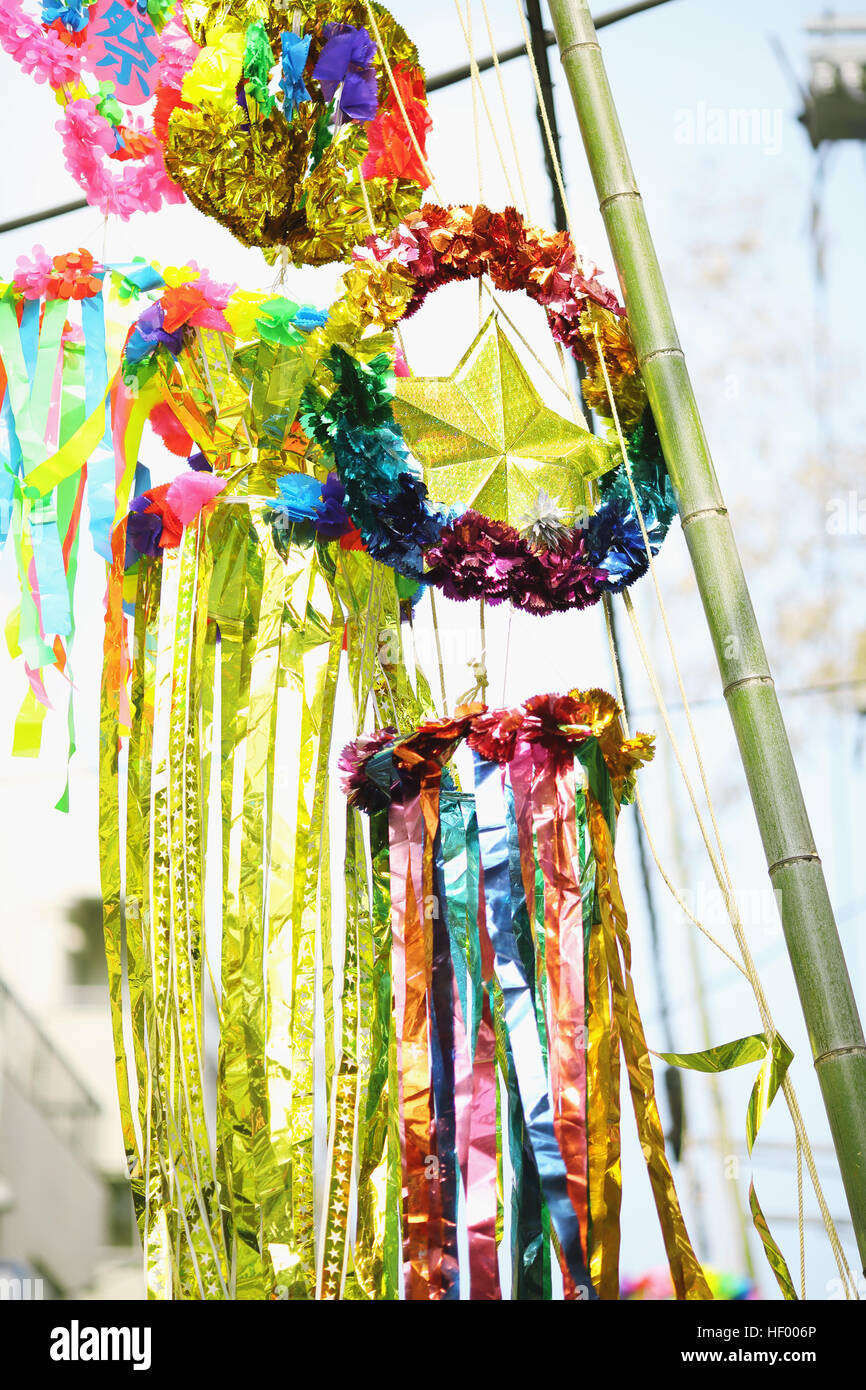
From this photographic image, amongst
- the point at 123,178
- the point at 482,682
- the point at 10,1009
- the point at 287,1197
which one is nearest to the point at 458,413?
the point at 482,682

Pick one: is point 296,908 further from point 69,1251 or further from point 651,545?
point 69,1251

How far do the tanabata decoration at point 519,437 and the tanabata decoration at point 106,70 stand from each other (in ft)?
0.92

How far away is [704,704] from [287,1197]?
1585 mm

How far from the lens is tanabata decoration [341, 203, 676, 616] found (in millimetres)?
1181

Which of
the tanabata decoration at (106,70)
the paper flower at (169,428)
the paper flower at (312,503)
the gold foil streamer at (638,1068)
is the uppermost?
the tanabata decoration at (106,70)

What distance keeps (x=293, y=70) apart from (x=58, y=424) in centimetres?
38

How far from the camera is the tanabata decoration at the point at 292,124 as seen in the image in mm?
1265

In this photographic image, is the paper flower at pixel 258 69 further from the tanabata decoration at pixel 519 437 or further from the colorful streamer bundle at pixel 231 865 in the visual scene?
the colorful streamer bundle at pixel 231 865

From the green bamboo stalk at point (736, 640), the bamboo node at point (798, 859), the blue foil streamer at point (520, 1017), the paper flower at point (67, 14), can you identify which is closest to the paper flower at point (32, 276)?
the paper flower at point (67, 14)

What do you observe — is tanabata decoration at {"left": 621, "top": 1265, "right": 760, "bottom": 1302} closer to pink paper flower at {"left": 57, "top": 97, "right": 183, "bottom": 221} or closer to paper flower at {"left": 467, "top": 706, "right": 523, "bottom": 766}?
paper flower at {"left": 467, "top": 706, "right": 523, "bottom": 766}

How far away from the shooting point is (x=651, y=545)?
123 centimetres

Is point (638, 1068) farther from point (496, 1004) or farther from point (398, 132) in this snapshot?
point (398, 132)
